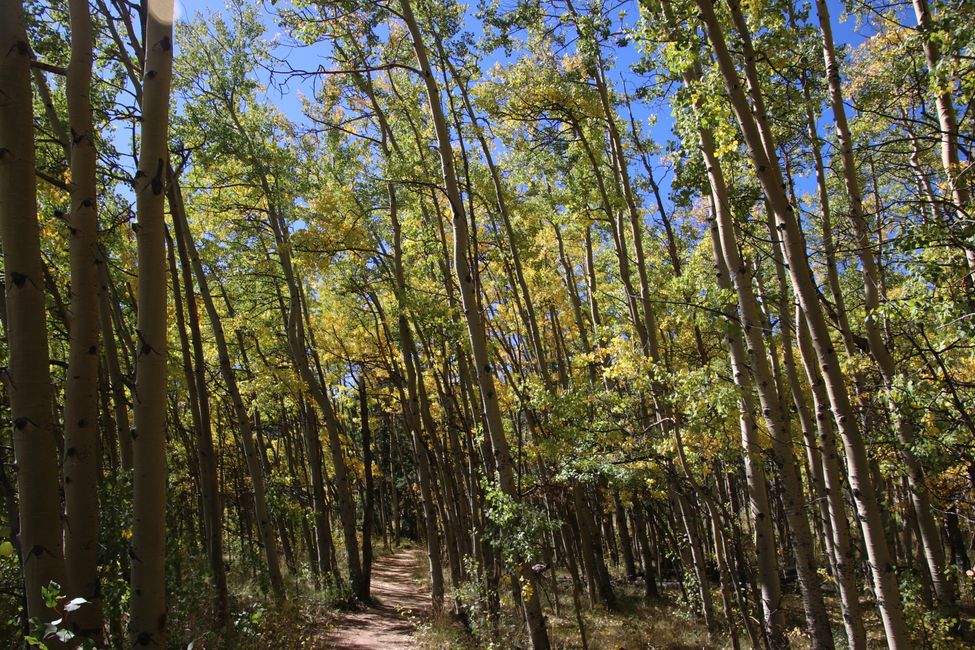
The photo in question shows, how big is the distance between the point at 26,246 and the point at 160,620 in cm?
186

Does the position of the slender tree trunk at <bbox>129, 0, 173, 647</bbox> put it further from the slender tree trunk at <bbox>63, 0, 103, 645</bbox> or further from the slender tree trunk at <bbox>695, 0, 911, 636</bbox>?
the slender tree trunk at <bbox>695, 0, 911, 636</bbox>

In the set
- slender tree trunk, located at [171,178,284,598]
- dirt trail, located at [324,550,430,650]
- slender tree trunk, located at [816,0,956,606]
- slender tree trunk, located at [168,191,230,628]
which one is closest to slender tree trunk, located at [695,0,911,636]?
slender tree trunk, located at [816,0,956,606]

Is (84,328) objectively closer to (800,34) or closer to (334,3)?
(334,3)

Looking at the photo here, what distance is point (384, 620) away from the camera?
1177 cm

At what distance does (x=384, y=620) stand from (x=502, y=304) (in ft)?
25.4

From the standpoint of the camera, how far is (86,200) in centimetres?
308

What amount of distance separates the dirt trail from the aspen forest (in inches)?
5.6

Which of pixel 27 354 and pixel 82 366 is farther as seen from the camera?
pixel 82 366

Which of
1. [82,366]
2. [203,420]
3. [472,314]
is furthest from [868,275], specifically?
[203,420]

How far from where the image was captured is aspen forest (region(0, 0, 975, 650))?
2920mm

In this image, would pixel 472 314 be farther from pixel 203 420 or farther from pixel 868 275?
pixel 868 275

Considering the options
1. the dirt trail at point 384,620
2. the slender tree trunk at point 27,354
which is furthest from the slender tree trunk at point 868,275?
the dirt trail at point 384,620

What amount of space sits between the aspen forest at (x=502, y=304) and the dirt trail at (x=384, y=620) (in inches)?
5.6

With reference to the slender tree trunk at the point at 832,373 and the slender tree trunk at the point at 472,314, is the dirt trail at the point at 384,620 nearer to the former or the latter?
the slender tree trunk at the point at 472,314
